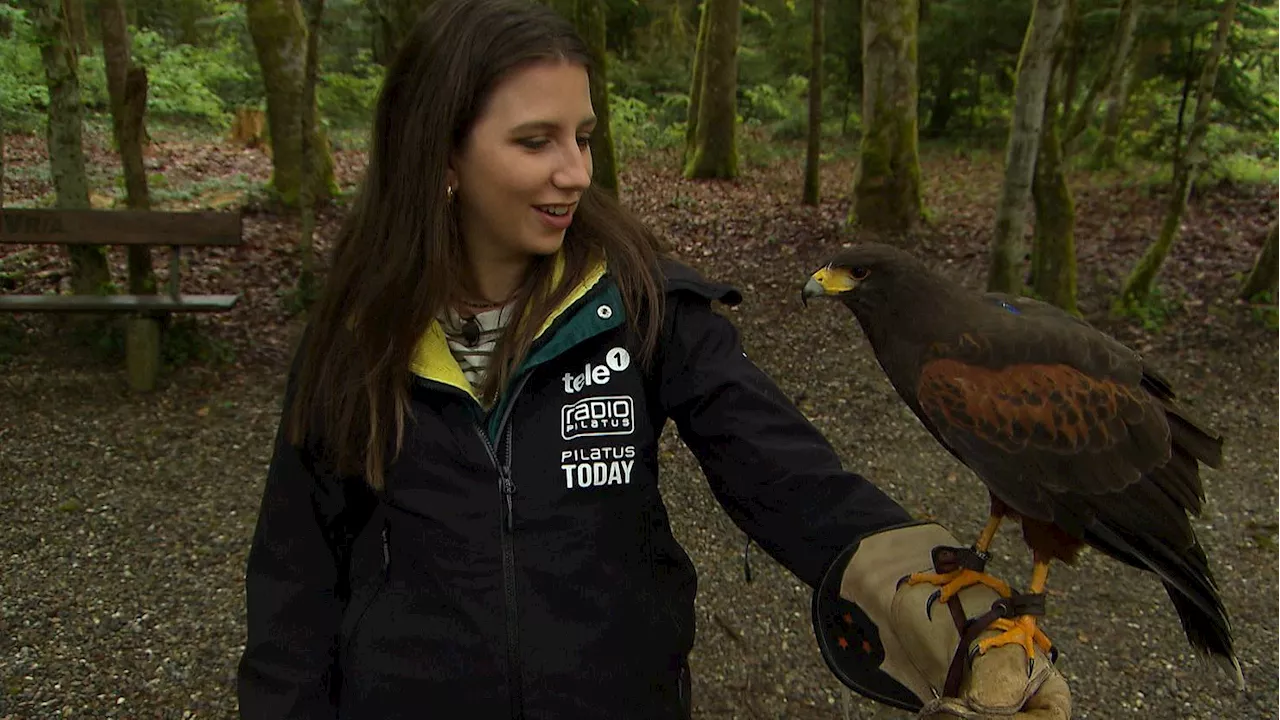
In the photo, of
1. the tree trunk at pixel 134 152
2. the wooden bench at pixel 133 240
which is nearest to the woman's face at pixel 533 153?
the wooden bench at pixel 133 240

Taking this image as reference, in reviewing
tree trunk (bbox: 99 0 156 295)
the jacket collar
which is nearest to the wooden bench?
tree trunk (bbox: 99 0 156 295)

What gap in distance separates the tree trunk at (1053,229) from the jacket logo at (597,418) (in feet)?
20.0

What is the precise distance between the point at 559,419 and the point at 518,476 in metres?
0.14

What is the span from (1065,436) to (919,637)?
0.72m

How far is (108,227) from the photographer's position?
19.8 feet

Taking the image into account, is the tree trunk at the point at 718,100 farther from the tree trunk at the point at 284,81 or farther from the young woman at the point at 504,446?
the young woman at the point at 504,446

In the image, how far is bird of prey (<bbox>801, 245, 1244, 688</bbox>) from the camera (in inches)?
80.4

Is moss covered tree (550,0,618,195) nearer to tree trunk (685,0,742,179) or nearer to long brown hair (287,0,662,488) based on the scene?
tree trunk (685,0,742,179)

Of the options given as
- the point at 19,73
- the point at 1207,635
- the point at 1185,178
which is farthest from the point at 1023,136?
the point at 19,73

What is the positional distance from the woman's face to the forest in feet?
4.98

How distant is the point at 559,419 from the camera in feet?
5.74

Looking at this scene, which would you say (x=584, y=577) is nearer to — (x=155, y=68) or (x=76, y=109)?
(x=76, y=109)

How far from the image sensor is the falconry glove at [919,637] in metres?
1.49

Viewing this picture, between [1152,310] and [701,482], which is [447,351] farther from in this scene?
[1152,310]
